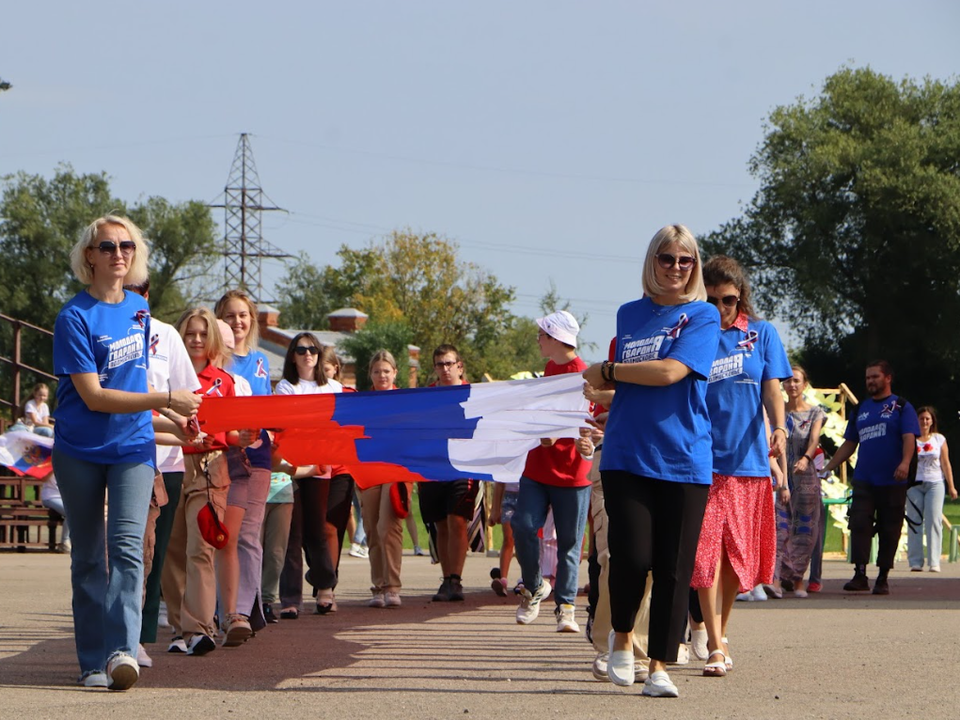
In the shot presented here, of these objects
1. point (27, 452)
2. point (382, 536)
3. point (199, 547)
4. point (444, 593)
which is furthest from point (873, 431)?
point (27, 452)

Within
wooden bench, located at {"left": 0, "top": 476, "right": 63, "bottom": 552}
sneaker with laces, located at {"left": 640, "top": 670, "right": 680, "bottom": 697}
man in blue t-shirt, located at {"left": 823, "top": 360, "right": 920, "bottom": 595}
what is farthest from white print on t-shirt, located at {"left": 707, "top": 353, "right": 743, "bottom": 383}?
wooden bench, located at {"left": 0, "top": 476, "right": 63, "bottom": 552}

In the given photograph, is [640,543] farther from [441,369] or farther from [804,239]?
[804,239]

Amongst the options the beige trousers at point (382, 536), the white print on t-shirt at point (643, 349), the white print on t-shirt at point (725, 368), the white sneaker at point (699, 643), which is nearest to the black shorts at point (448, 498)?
the beige trousers at point (382, 536)

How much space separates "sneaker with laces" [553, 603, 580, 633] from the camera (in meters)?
9.87

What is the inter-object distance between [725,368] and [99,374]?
311 centimetres

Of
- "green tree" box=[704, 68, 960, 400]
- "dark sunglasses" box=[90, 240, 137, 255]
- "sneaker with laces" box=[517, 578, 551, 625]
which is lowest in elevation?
"sneaker with laces" box=[517, 578, 551, 625]

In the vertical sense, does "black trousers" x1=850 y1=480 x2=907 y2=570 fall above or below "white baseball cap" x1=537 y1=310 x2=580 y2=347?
below

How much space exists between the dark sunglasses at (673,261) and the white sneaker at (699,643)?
2.35 meters

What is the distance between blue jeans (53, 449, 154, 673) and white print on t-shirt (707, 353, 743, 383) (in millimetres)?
2865

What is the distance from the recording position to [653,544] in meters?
6.89

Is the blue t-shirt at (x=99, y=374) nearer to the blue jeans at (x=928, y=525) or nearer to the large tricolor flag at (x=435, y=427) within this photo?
the large tricolor flag at (x=435, y=427)

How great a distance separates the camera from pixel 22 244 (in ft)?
260

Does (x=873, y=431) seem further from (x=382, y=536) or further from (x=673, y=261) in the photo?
(x=673, y=261)

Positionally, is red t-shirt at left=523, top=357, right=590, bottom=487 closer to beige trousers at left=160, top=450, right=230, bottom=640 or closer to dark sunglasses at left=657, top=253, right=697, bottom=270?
beige trousers at left=160, top=450, right=230, bottom=640
